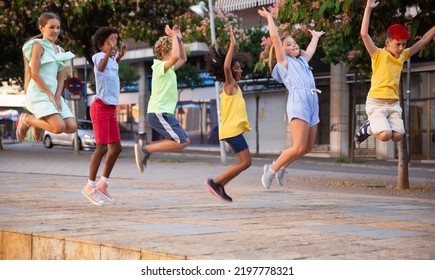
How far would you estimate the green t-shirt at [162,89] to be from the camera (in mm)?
10070

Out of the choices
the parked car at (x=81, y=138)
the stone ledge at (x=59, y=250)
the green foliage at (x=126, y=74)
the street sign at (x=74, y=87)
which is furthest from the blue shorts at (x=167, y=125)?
the green foliage at (x=126, y=74)

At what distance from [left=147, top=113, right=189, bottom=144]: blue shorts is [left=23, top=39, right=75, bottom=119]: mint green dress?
1.19 m

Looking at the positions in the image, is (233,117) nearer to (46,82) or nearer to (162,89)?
(162,89)

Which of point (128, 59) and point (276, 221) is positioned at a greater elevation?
point (128, 59)

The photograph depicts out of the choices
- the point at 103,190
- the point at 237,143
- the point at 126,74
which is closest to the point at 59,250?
the point at 103,190

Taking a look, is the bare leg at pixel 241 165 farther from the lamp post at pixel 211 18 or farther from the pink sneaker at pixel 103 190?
the lamp post at pixel 211 18

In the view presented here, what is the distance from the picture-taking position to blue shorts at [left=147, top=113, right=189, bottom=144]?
10188 millimetres

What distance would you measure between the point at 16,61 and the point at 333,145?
1350cm

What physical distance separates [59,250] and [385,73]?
15.1 feet

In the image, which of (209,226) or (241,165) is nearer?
(209,226)

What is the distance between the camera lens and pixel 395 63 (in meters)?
9.86

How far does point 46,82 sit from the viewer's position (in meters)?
9.27

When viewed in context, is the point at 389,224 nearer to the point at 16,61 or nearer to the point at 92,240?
the point at 92,240

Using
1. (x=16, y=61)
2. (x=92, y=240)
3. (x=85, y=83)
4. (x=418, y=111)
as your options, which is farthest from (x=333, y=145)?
(x=92, y=240)
